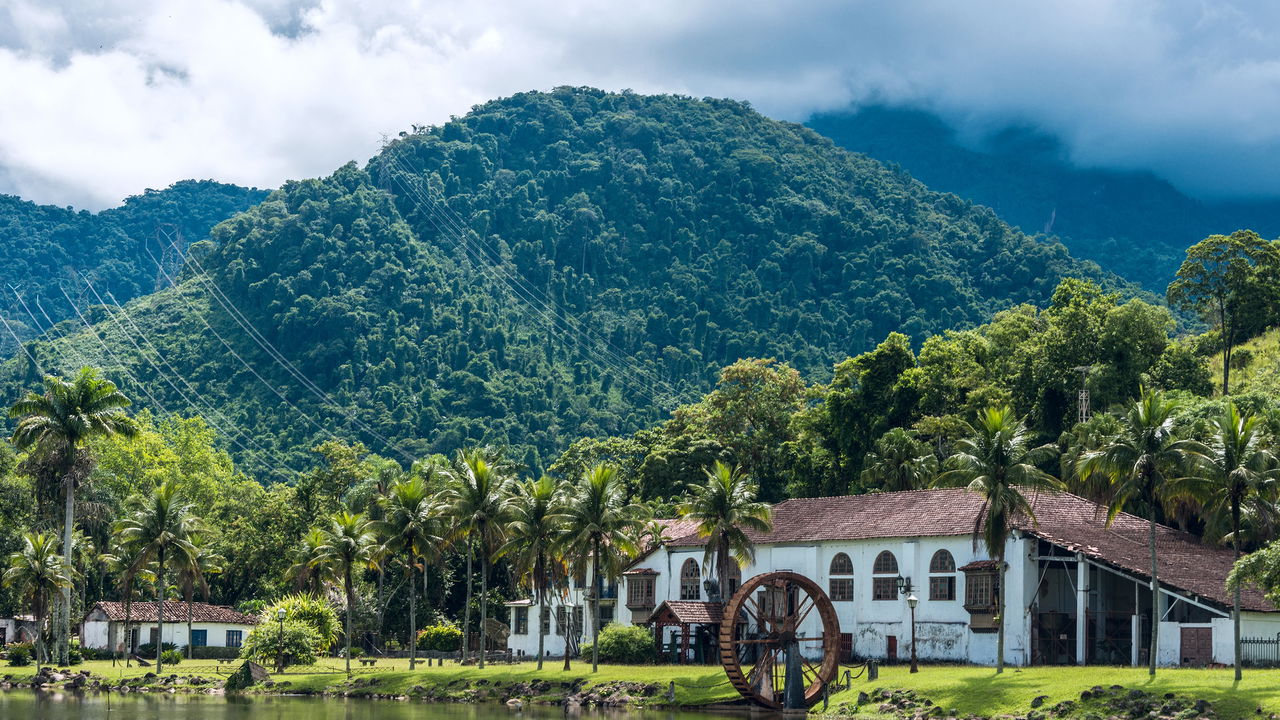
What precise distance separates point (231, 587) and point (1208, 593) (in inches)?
3273

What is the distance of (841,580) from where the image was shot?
6912cm

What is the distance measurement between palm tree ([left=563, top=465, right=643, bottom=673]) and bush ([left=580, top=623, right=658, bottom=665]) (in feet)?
11.8

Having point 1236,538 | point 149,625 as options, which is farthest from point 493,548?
point 1236,538

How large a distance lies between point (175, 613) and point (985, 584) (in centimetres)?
5832

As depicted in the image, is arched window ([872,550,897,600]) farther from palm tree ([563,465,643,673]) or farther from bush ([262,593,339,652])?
bush ([262,593,339,652])

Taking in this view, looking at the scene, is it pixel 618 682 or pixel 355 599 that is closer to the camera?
pixel 618 682

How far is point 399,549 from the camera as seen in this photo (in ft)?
253

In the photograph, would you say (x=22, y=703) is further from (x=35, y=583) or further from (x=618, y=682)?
(x=618, y=682)

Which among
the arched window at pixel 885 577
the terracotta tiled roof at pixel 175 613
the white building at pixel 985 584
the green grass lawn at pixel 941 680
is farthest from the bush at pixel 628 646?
the terracotta tiled roof at pixel 175 613

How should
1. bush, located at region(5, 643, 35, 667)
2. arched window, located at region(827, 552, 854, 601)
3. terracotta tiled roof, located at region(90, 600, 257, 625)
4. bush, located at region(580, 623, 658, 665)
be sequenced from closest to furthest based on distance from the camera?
arched window, located at region(827, 552, 854, 601), bush, located at region(580, 623, 658, 665), bush, located at region(5, 643, 35, 667), terracotta tiled roof, located at region(90, 600, 257, 625)

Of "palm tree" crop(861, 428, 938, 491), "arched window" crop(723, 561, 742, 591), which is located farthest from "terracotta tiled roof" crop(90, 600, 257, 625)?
"palm tree" crop(861, 428, 938, 491)

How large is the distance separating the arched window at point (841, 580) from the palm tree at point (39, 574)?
41.9 m

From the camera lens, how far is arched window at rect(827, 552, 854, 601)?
6869 cm

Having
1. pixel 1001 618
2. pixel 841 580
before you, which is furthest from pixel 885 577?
pixel 1001 618
